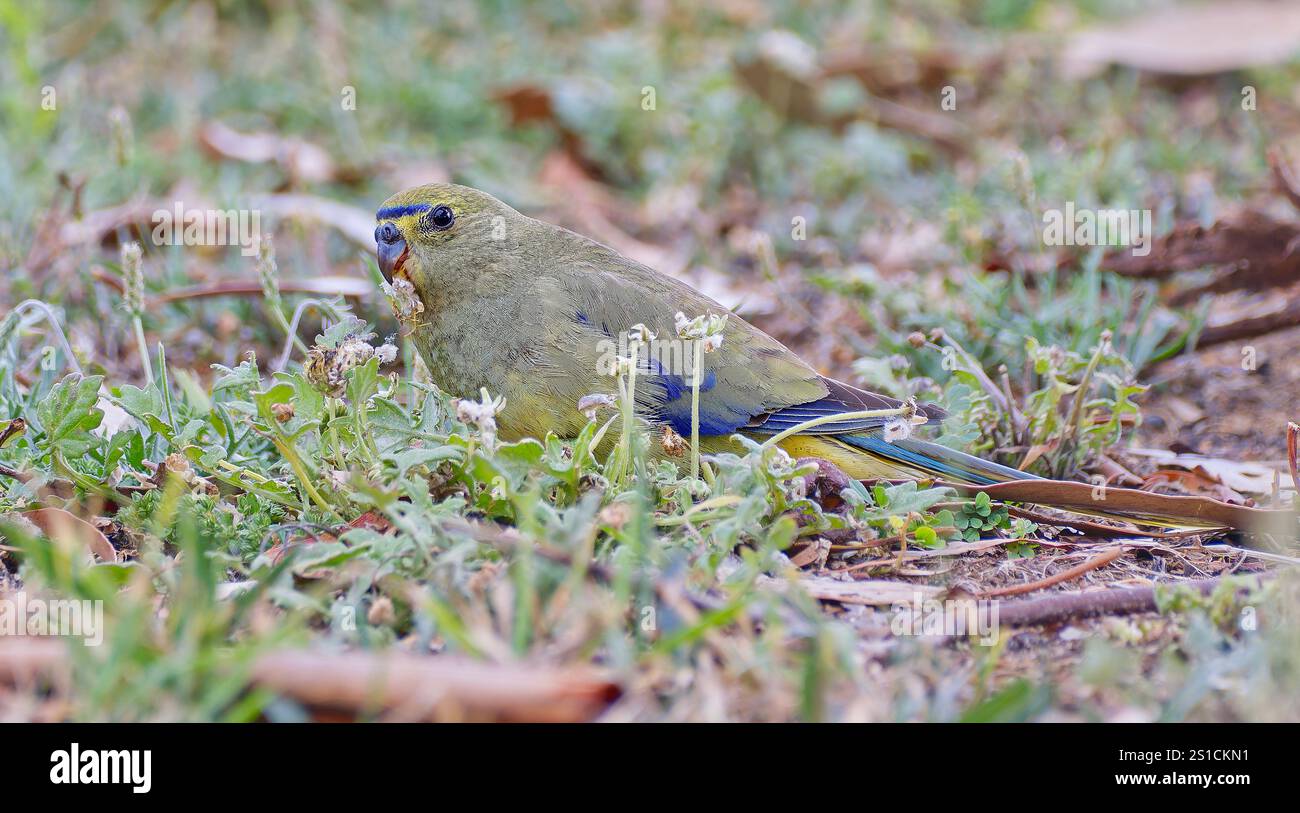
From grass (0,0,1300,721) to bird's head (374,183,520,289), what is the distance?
27 centimetres

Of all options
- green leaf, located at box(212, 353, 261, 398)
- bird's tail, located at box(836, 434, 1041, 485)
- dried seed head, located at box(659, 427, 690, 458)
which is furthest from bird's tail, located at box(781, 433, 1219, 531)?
green leaf, located at box(212, 353, 261, 398)

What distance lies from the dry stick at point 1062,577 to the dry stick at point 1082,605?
0.15 m

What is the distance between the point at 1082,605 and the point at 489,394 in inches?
62.4

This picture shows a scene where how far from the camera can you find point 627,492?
2943mm

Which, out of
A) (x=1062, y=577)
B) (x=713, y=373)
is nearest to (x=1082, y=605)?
(x=1062, y=577)

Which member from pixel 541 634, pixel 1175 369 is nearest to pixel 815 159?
pixel 1175 369

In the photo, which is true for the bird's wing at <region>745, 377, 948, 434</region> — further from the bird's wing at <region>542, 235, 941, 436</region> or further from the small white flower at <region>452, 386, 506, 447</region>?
the small white flower at <region>452, 386, 506, 447</region>

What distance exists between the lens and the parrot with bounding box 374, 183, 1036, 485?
3.52 m

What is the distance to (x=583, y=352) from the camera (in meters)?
3.59

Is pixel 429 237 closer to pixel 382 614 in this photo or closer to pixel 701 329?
pixel 701 329

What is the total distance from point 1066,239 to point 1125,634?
247cm

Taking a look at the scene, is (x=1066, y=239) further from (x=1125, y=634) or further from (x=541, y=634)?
(x=541, y=634)

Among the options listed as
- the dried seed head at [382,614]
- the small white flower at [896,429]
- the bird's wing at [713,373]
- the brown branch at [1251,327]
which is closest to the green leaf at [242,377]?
the dried seed head at [382,614]
